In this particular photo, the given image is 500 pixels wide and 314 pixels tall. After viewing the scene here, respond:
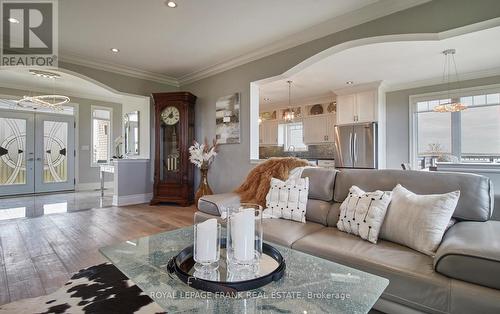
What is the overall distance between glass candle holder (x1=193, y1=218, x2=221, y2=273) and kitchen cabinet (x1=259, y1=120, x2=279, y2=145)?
6.52m

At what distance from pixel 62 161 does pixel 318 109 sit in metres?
6.80

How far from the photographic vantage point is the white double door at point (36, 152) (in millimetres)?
5902

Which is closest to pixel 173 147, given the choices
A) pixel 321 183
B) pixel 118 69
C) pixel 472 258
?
pixel 118 69

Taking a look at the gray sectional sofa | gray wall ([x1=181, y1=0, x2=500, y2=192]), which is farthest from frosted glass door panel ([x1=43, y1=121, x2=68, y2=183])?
the gray sectional sofa

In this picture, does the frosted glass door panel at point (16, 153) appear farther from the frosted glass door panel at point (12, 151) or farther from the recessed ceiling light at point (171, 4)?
the recessed ceiling light at point (171, 4)

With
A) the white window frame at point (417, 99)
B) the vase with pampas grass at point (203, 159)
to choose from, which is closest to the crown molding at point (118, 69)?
the vase with pampas grass at point (203, 159)

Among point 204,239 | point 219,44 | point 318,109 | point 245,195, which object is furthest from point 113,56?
point 318,109

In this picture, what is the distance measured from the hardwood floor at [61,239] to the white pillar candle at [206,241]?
58.4 inches

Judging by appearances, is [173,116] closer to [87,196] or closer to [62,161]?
[87,196]

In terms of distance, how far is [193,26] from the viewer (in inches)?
128

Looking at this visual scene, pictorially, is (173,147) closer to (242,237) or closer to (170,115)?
(170,115)

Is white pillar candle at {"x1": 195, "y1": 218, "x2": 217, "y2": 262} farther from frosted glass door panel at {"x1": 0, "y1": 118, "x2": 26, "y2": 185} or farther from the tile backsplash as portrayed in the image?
frosted glass door panel at {"x1": 0, "y1": 118, "x2": 26, "y2": 185}

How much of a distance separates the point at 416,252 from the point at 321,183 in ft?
3.17

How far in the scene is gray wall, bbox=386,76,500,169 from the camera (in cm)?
529
